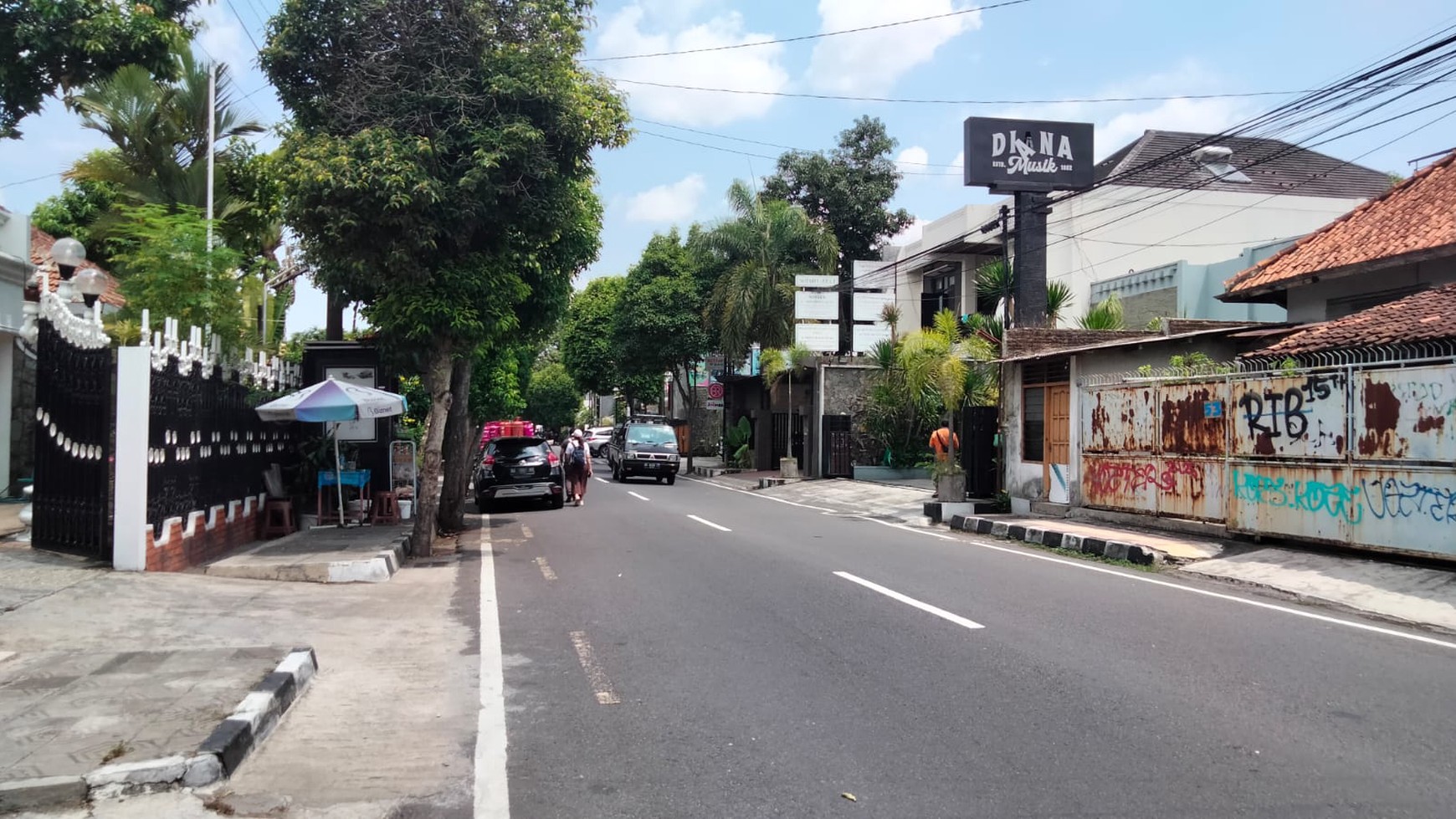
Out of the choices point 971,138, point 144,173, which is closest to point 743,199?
point 971,138

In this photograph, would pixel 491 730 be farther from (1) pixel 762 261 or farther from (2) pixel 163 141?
(1) pixel 762 261

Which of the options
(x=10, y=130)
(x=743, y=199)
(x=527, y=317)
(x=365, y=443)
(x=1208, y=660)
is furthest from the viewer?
(x=743, y=199)

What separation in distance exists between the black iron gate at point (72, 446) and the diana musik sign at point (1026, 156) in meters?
20.7

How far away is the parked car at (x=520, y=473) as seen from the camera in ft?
66.5

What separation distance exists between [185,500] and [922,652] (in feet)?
26.5

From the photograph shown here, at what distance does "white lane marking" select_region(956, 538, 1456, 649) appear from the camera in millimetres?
7875

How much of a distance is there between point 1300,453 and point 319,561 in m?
11.7

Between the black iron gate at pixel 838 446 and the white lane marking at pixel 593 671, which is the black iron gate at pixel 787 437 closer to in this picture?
the black iron gate at pixel 838 446

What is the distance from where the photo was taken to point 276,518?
13984mm

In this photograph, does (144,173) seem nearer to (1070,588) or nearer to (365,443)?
(365,443)

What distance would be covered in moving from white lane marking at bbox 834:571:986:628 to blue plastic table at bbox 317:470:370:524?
8.01 metres

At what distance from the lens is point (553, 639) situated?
7590 mm

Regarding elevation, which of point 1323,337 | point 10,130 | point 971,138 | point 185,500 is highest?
point 971,138

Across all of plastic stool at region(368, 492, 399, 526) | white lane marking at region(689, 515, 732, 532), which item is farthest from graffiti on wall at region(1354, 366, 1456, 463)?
plastic stool at region(368, 492, 399, 526)
